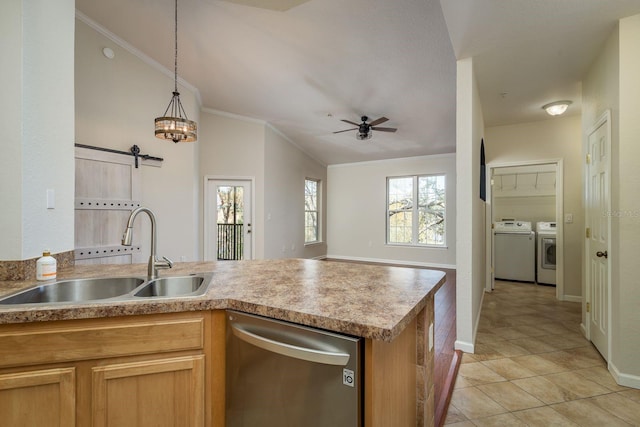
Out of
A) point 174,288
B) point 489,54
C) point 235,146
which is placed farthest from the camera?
point 235,146

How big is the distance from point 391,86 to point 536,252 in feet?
13.4

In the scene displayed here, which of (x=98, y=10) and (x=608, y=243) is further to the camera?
(x=98, y=10)

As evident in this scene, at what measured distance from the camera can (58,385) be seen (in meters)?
1.09

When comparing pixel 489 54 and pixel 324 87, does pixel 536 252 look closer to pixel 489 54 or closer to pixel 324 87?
pixel 489 54

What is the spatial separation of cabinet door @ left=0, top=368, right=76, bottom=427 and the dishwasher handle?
2.04 ft

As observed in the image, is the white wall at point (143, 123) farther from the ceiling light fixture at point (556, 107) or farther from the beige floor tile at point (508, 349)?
the ceiling light fixture at point (556, 107)

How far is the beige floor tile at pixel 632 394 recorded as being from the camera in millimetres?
1976

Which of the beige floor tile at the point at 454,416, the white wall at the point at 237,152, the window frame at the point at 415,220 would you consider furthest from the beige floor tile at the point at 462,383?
the window frame at the point at 415,220

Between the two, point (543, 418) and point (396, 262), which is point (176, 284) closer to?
point (543, 418)

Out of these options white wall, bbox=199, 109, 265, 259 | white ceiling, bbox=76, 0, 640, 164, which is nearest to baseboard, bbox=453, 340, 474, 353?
white ceiling, bbox=76, 0, 640, 164

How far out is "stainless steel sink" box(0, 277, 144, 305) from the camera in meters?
1.40

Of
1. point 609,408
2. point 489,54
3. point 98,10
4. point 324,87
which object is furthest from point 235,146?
point 609,408

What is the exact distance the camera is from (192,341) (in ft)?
3.90

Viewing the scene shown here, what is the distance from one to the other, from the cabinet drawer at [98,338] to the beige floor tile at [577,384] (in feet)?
8.26
